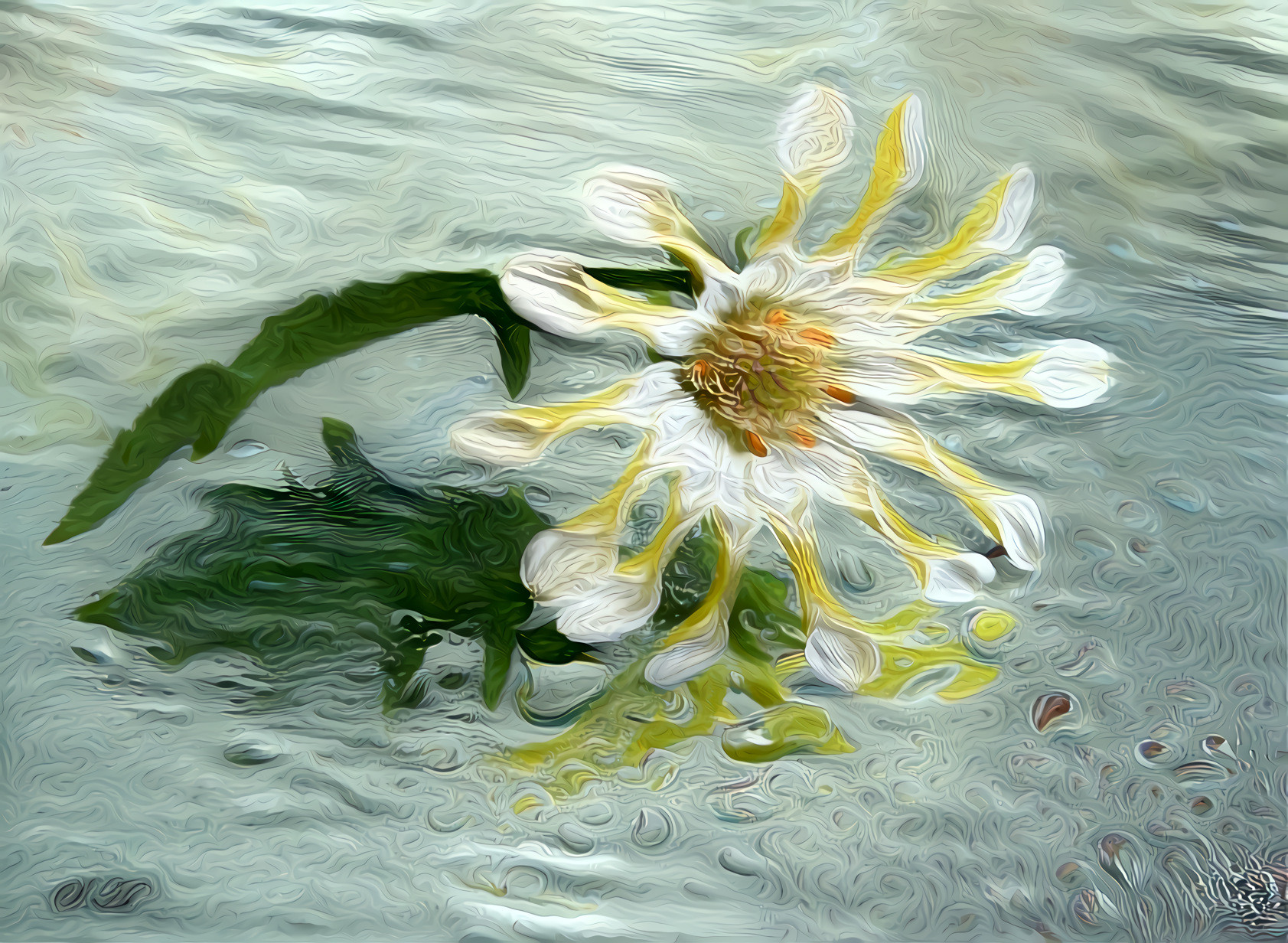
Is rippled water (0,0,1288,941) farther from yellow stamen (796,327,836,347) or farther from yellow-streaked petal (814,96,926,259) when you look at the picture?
yellow stamen (796,327,836,347)

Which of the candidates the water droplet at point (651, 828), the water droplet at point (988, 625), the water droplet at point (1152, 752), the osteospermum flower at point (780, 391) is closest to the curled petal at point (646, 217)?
the osteospermum flower at point (780, 391)

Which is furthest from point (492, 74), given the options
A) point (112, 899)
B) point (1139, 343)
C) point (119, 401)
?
point (112, 899)

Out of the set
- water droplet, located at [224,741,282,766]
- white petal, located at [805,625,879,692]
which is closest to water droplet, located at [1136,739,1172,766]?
white petal, located at [805,625,879,692]

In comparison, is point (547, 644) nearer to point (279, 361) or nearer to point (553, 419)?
point (553, 419)

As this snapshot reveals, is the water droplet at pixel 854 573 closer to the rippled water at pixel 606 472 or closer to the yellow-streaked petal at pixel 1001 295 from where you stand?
the rippled water at pixel 606 472

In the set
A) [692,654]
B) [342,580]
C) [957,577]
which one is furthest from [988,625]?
[342,580]
